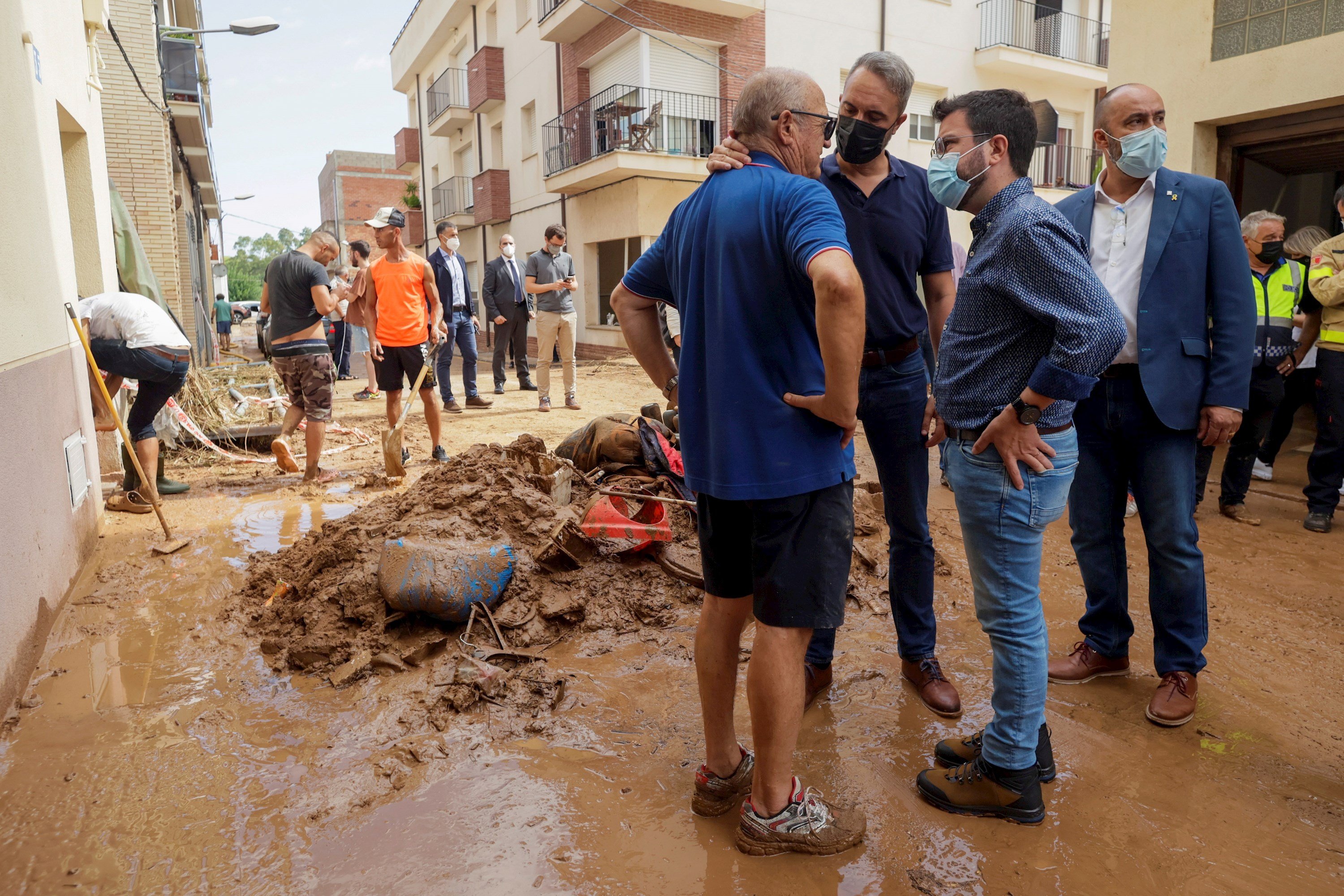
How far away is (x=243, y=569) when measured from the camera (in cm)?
470

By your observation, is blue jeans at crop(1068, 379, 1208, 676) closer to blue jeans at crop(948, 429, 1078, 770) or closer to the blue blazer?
the blue blazer

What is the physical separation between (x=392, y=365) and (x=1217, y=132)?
752 cm

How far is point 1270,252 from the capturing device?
547 cm

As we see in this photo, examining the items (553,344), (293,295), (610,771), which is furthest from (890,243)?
(553,344)

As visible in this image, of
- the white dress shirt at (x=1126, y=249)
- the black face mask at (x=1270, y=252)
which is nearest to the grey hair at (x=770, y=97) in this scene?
the white dress shirt at (x=1126, y=249)

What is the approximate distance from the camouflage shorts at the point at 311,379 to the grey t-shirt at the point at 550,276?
375 cm

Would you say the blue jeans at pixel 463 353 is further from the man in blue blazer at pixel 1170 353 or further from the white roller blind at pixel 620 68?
the white roller blind at pixel 620 68

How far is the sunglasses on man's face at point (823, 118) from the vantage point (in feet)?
7.24

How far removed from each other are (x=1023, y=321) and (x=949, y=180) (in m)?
0.46

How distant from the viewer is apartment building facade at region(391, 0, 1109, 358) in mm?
16891

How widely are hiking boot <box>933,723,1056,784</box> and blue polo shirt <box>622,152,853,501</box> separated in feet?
3.33

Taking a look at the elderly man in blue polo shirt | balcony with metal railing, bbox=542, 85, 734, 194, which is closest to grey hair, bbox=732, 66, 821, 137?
the elderly man in blue polo shirt

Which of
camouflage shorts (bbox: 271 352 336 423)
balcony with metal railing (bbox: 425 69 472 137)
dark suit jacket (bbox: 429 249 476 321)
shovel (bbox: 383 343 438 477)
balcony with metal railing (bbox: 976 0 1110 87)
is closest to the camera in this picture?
shovel (bbox: 383 343 438 477)

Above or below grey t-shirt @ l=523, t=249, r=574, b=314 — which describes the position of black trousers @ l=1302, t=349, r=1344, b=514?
below
